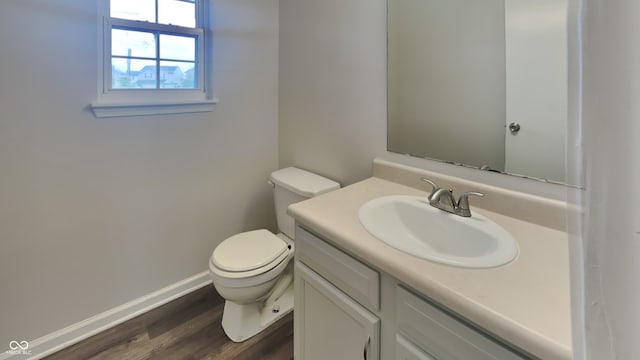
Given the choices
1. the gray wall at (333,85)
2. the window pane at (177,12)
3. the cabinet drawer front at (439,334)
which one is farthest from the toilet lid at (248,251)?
the window pane at (177,12)

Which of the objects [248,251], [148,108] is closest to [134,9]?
[148,108]

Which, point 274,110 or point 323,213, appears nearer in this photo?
point 323,213

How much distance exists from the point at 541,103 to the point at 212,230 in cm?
187

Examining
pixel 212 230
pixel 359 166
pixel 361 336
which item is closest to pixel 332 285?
pixel 361 336

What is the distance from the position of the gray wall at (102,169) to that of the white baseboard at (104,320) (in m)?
0.04

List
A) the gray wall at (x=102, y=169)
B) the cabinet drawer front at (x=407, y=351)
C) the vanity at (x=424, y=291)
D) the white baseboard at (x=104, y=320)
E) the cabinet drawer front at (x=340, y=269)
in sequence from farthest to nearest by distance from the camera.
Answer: the white baseboard at (x=104, y=320) < the gray wall at (x=102, y=169) < the cabinet drawer front at (x=340, y=269) < the cabinet drawer front at (x=407, y=351) < the vanity at (x=424, y=291)

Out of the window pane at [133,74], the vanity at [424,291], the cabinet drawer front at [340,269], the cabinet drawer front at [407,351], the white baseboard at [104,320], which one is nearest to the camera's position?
the vanity at [424,291]

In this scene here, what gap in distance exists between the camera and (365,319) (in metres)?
0.99

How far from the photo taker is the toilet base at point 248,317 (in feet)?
5.74

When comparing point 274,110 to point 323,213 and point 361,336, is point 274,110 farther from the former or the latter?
point 361,336

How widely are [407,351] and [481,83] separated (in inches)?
38.3

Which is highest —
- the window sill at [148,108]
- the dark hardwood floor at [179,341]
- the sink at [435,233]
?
the window sill at [148,108]

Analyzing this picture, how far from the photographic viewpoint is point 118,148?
67.4 inches

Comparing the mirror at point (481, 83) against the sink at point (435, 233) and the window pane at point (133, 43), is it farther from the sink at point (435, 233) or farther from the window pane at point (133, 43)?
the window pane at point (133, 43)
